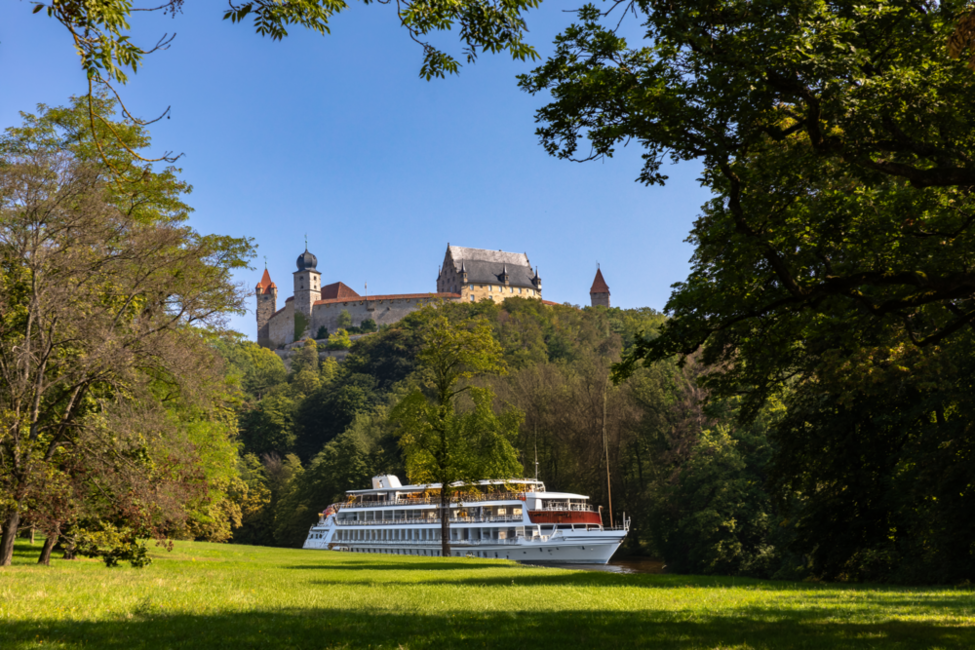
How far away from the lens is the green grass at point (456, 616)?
7465 millimetres

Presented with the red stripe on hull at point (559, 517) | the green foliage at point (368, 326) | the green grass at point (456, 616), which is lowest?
the red stripe on hull at point (559, 517)

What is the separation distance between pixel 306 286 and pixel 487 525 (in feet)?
393

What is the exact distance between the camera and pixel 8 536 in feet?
53.2

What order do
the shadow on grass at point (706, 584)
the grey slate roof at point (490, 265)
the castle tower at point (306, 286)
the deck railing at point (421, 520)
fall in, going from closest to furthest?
1. the shadow on grass at point (706, 584)
2. the deck railing at point (421, 520)
3. the grey slate roof at point (490, 265)
4. the castle tower at point (306, 286)

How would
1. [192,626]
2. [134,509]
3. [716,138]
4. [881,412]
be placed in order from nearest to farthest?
1. [192,626]
2. [716,138]
3. [134,509]
4. [881,412]

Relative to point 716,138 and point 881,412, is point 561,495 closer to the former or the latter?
point 881,412

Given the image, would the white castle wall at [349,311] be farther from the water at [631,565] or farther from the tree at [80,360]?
the tree at [80,360]

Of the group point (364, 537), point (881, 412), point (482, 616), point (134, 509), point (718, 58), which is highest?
point (718, 58)

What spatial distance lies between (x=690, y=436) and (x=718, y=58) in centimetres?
4353

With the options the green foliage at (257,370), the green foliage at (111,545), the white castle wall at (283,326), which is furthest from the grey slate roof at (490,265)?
the green foliage at (111,545)

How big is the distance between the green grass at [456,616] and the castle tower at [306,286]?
149 m

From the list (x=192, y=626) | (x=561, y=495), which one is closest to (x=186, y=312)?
(x=192, y=626)

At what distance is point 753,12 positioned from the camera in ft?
28.7

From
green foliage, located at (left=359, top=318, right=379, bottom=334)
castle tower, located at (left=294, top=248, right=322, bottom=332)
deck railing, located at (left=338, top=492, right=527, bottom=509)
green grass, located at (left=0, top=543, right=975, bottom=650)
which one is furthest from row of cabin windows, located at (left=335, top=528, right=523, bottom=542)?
castle tower, located at (left=294, top=248, right=322, bottom=332)
